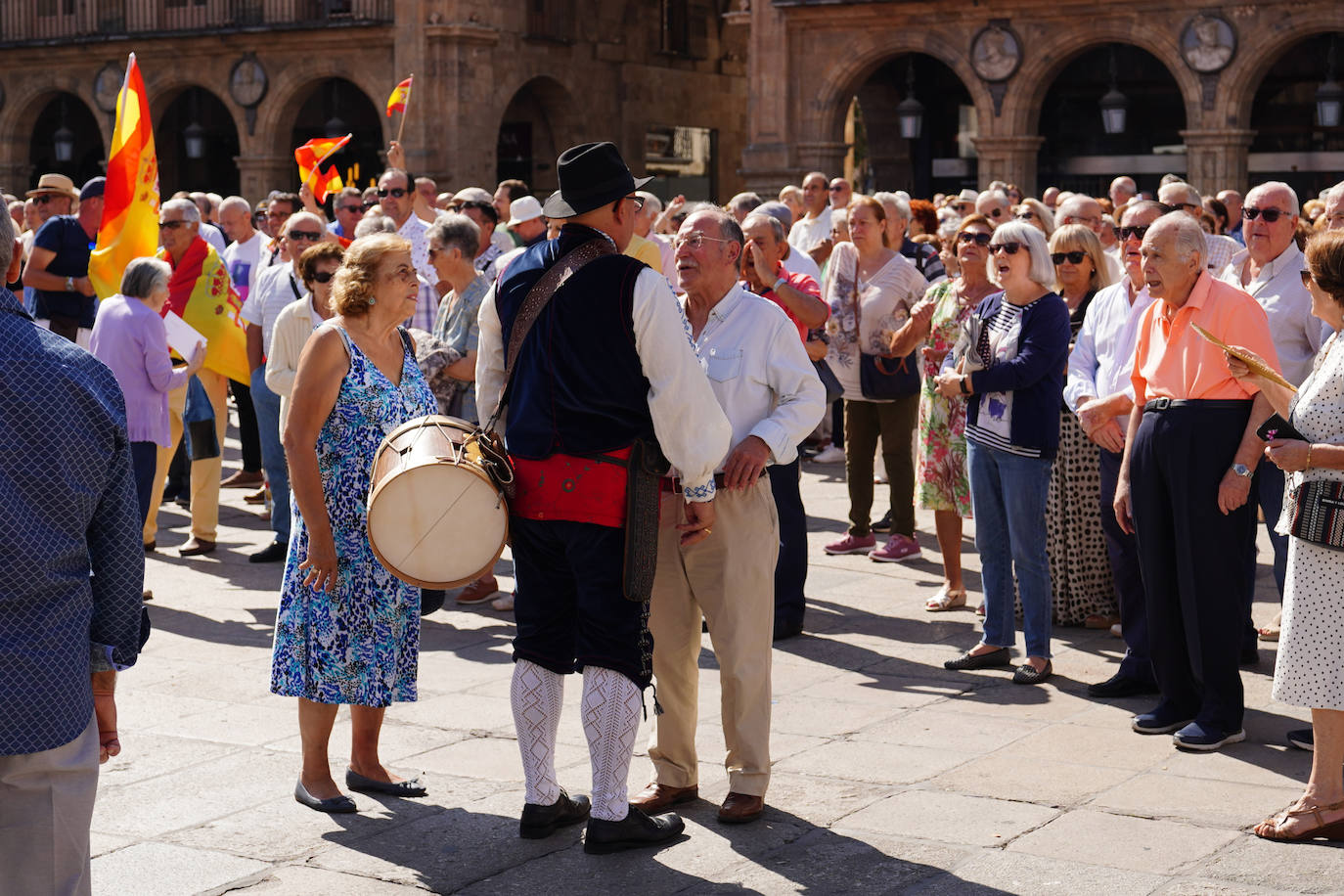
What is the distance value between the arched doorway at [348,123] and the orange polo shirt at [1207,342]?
28.3 metres

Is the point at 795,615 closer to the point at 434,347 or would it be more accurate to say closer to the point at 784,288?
the point at 784,288

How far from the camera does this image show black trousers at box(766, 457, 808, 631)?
26.3 feet

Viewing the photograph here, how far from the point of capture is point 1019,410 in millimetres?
7031

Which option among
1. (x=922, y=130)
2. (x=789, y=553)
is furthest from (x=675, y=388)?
(x=922, y=130)

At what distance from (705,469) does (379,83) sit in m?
27.2

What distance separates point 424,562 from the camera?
16.2 feet

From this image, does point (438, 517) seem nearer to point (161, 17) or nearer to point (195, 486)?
point (195, 486)

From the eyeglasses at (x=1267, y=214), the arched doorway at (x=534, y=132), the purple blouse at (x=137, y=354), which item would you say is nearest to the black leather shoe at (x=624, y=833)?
the eyeglasses at (x=1267, y=214)

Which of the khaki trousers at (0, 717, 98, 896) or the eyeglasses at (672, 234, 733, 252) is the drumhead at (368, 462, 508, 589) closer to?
the eyeglasses at (672, 234, 733, 252)

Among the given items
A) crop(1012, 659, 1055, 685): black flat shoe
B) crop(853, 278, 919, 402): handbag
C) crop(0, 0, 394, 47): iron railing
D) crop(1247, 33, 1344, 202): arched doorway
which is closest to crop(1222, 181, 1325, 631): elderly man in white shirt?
crop(1012, 659, 1055, 685): black flat shoe

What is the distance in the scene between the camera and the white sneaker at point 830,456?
44.5 feet

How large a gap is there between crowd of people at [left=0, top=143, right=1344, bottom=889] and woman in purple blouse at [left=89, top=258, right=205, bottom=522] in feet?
0.07

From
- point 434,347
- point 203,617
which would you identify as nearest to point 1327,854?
point 434,347

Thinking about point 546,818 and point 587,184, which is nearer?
point 587,184
